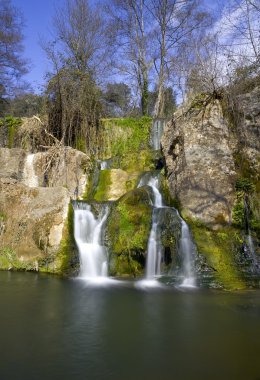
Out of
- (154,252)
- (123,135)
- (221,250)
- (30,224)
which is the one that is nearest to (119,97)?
(123,135)

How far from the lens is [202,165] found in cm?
889

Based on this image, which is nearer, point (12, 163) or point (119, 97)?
point (12, 163)

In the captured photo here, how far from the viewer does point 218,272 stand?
701cm

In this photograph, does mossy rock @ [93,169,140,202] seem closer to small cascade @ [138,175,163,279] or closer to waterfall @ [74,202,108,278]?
waterfall @ [74,202,108,278]

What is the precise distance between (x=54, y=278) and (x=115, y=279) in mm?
1337

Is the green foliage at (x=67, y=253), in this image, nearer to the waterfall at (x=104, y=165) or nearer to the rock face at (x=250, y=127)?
the waterfall at (x=104, y=165)

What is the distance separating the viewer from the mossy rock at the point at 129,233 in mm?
7621

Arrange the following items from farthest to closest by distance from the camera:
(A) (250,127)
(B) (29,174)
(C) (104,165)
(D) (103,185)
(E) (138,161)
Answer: (C) (104,165), (E) (138,161), (B) (29,174), (D) (103,185), (A) (250,127)

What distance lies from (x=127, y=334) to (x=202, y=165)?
5674mm

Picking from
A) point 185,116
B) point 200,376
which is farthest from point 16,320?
point 185,116

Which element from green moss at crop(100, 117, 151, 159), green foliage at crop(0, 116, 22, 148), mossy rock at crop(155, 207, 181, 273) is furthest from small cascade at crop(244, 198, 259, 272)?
green foliage at crop(0, 116, 22, 148)

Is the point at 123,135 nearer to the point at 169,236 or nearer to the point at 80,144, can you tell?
the point at 80,144

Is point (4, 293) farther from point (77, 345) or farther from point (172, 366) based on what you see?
point (172, 366)

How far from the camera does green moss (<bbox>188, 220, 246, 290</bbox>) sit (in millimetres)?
6876
